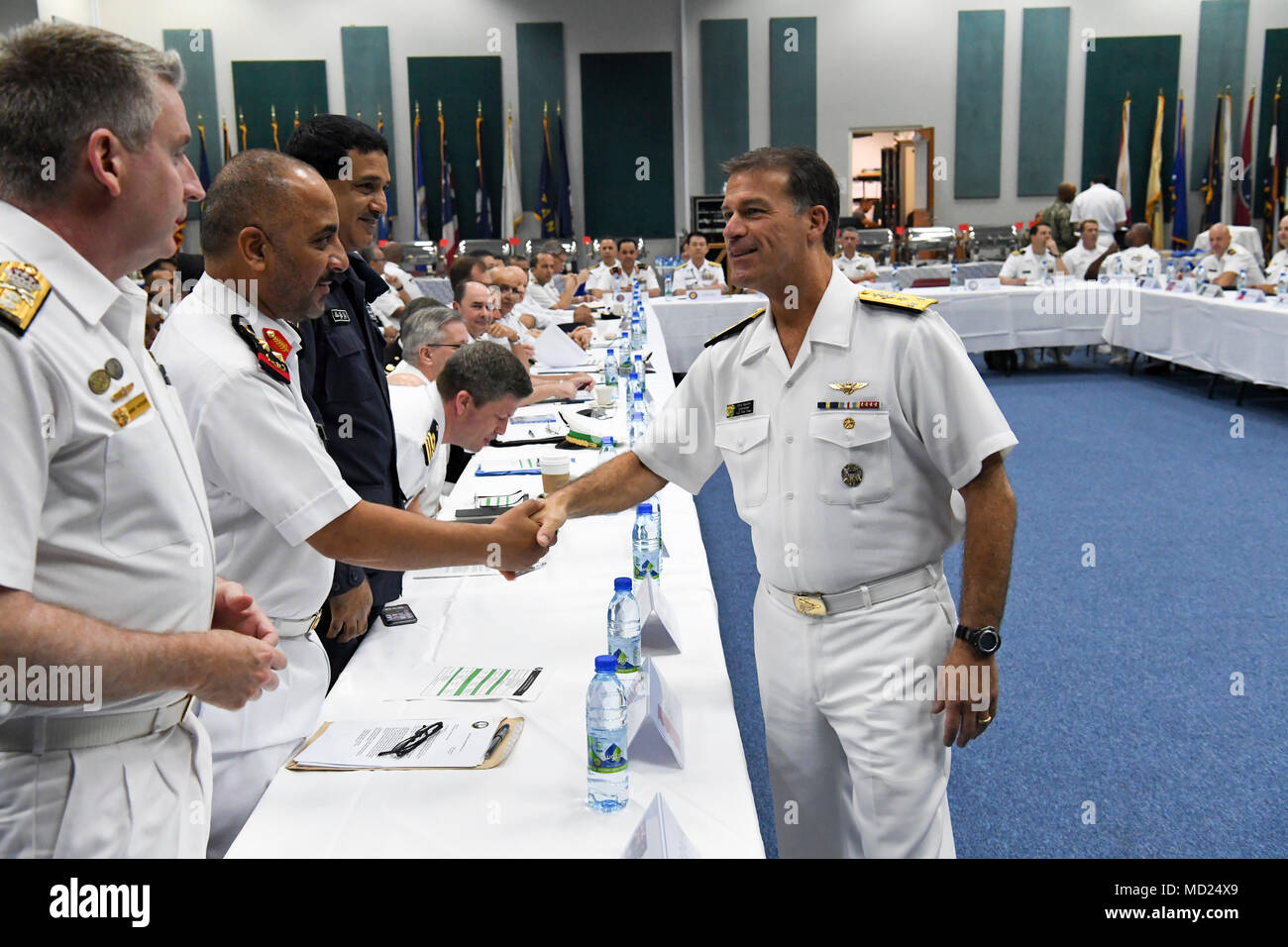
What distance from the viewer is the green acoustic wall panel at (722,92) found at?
1348 cm

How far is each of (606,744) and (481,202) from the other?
1286cm

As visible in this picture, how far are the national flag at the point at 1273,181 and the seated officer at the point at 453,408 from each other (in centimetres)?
1333

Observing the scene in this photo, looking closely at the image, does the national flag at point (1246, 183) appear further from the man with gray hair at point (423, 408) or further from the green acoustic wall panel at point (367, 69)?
the man with gray hair at point (423, 408)

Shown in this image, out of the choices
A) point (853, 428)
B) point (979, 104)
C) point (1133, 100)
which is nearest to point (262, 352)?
point (853, 428)

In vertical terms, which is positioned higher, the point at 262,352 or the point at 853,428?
the point at 262,352

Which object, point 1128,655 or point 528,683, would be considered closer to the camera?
point 528,683

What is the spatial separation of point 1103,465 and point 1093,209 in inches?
282

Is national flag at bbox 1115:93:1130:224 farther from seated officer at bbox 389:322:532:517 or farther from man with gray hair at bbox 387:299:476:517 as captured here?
seated officer at bbox 389:322:532:517

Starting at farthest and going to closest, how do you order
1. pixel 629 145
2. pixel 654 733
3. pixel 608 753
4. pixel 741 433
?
1. pixel 629 145
2. pixel 741 433
3. pixel 654 733
4. pixel 608 753

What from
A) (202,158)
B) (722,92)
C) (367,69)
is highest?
(367,69)

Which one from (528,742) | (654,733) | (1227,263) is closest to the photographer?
(654,733)

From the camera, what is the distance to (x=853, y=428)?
1792 mm

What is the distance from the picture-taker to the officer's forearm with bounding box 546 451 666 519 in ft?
7.03

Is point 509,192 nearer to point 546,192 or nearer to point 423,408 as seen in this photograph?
point 546,192
